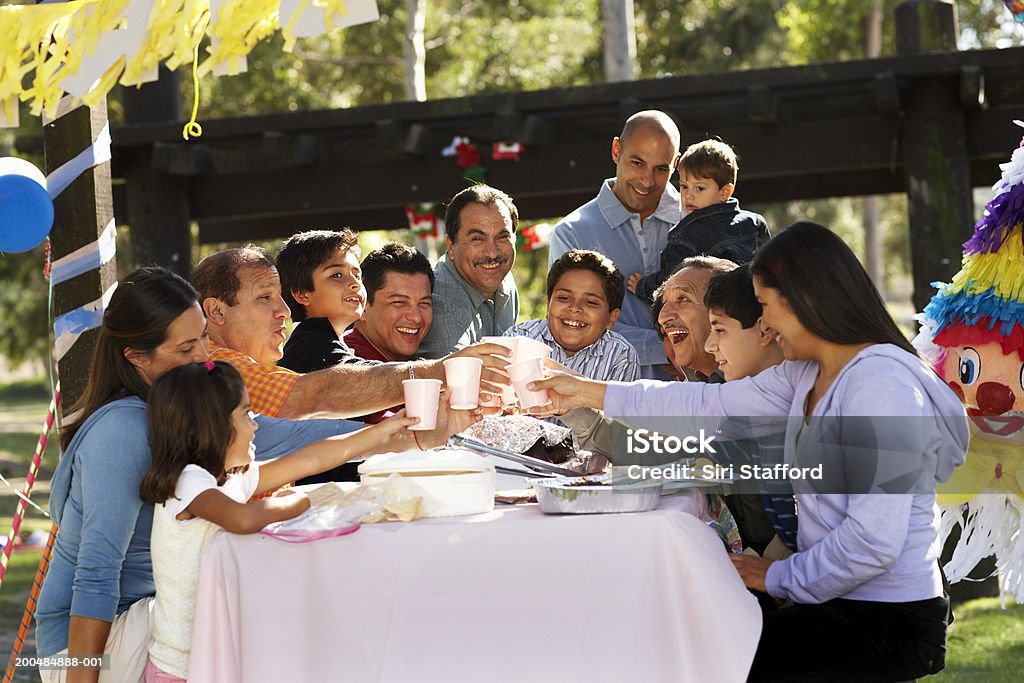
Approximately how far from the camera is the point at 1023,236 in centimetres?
439

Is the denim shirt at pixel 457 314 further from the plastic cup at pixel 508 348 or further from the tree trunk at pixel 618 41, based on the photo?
the tree trunk at pixel 618 41

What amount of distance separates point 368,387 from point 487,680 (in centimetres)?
131

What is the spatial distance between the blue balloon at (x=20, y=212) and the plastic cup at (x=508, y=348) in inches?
58.5

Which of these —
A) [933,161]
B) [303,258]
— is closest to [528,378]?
[303,258]

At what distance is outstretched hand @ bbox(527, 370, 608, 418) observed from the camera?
325 centimetres

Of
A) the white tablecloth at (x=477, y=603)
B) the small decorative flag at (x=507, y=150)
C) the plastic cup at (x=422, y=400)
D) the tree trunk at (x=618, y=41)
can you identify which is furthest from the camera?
the tree trunk at (x=618, y=41)

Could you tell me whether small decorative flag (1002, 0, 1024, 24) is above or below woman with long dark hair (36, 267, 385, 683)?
above

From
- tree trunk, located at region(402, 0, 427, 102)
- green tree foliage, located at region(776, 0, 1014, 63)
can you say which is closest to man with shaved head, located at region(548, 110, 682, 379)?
tree trunk, located at region(402, 0, 427, 102)

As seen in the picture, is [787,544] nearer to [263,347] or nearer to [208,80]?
[263,347]

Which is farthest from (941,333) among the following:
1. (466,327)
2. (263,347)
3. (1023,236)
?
(263,347)

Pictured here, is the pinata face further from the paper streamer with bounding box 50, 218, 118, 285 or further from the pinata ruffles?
the paper streamer with bounding box 50, 218, 118, 285

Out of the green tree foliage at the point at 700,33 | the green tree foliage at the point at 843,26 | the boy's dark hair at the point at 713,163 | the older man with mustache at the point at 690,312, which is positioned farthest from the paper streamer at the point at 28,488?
the green tree foliage at the point at 700,33

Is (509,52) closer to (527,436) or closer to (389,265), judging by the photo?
(389,265)

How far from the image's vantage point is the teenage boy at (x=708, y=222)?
14.8ft
